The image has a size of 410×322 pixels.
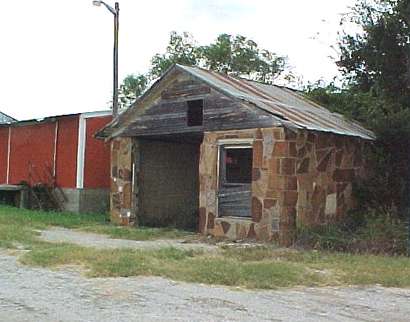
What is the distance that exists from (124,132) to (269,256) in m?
7.74

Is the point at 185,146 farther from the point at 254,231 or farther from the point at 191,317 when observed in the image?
the point at 191,317

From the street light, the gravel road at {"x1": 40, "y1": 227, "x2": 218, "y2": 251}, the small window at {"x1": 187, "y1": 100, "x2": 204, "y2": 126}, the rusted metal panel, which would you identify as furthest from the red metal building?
the small window at {"x1": 187, "y1": 100, "x2": 204, "y2": 126}

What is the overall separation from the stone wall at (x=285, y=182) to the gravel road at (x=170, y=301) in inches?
204

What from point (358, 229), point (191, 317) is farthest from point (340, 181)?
point (191, 317)

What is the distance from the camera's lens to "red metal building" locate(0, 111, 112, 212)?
2227cm

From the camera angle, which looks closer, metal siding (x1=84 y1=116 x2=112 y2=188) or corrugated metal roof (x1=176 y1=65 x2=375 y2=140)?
A: corrugated metal roof (x1=176 y1=65 x2=375 y2=140)

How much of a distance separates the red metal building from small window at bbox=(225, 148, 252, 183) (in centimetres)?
742

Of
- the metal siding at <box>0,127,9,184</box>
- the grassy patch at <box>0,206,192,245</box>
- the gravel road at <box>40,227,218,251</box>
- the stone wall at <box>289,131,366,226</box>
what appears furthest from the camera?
the metal siding at <box>0,127,9,184</box>

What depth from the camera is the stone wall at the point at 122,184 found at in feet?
60.9

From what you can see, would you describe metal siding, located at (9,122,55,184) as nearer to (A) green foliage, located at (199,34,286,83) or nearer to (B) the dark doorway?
(B) the dark doorway

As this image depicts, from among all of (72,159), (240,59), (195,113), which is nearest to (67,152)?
(72,159)

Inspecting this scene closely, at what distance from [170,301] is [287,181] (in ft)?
23.0

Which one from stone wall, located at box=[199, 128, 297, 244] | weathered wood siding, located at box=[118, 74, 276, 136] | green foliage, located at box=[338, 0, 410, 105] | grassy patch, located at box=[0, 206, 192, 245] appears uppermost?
green foliage, located at box=[338, 0, 410, 105]

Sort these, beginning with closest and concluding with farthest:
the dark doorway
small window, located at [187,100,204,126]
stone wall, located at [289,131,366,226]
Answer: stone wall, located at [289,131,366,226] → the dark doorway → small window, located at [187,100,204,126]
